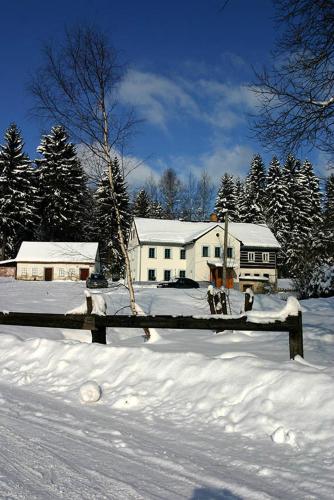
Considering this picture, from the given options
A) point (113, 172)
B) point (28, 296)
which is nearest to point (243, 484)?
point (113, 172)

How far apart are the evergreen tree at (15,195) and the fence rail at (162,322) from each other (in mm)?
54184

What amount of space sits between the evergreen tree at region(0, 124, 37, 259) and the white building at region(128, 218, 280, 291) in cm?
1523

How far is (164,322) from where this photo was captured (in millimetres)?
7258

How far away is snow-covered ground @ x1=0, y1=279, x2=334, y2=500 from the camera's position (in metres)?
3.40

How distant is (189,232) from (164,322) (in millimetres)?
53792

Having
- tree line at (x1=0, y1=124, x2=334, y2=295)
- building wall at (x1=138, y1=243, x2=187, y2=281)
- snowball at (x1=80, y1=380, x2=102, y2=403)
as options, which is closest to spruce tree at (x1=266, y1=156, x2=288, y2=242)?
tree line at (x1=0, y1=124, x2=334, y2=295)

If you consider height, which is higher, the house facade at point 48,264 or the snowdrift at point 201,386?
the house facade at point 48,264

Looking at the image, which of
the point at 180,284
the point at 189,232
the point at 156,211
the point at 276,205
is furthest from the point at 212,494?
the point at 156,211

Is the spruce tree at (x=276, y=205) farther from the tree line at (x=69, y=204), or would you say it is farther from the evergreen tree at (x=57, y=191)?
the evergreen tree at (x=57, y=191)

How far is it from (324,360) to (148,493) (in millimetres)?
4617

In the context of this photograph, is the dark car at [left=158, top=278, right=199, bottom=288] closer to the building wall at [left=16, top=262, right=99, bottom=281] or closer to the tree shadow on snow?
the building wall at [left=16, top=262, right=99, bottom=281]

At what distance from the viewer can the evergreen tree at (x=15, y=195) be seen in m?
60.6

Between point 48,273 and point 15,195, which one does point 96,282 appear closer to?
point 48,273

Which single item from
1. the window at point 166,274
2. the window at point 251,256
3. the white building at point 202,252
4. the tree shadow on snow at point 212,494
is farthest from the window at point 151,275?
the tree shadow on snow at point 212,494
